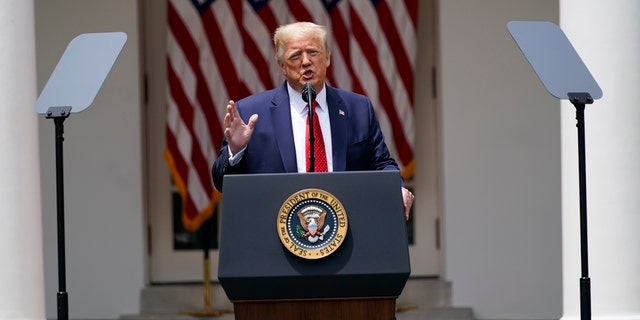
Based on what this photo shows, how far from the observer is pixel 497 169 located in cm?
885

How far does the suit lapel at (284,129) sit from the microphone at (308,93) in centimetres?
36

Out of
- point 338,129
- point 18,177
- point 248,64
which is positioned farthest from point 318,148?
point 248,64

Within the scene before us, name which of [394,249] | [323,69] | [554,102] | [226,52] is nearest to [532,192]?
[554,102]

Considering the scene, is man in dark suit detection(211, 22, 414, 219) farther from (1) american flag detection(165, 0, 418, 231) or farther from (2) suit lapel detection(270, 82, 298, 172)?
(1) american flag detection(165, 0, 418, 231)

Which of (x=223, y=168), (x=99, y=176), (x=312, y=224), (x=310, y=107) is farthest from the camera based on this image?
(x=99, y=176)

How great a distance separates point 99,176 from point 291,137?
375 centimetres

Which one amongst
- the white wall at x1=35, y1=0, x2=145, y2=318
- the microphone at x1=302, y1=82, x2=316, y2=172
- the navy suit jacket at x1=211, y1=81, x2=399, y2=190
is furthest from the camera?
the white wall at x1=35, y1=0, x2=145, y2=318

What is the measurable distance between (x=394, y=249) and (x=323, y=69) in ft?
3.26

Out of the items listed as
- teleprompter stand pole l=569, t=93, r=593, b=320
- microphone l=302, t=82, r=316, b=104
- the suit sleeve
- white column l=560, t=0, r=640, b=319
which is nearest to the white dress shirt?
the suit sleeve

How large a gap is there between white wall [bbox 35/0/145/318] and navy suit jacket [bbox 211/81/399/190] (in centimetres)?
349

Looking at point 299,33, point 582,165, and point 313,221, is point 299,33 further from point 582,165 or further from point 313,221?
point 582,165

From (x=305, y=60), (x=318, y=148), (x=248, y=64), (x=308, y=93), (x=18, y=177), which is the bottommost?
(x=18, y=177)

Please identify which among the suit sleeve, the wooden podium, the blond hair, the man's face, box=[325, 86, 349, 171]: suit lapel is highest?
the blond hair

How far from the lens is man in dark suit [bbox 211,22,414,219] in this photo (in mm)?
5168
